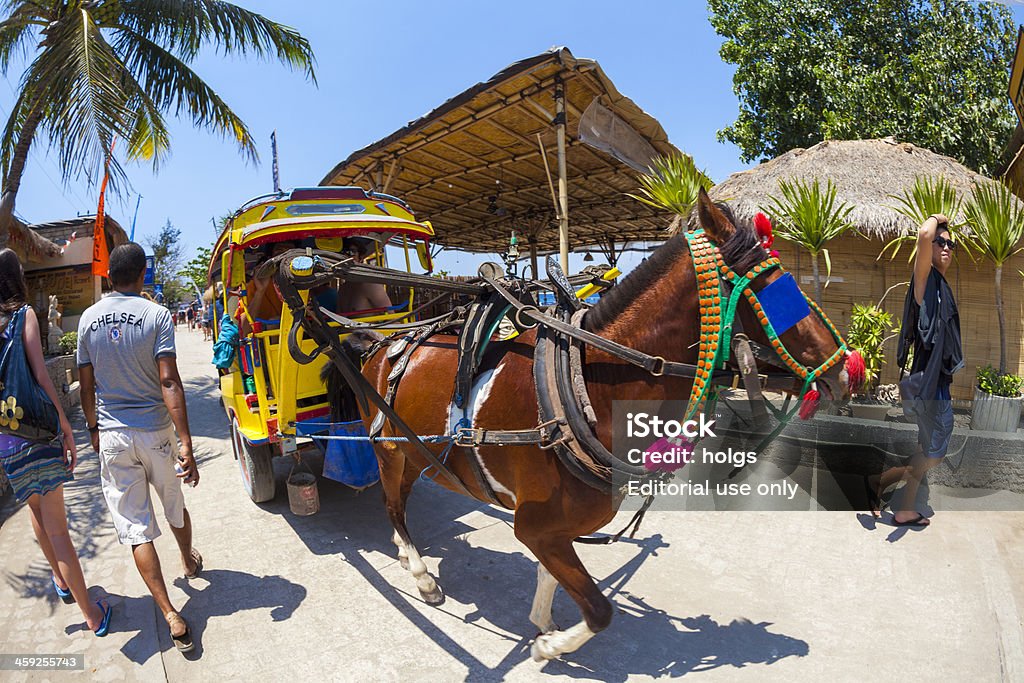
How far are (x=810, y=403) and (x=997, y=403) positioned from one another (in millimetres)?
4041

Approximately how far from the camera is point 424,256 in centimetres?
432

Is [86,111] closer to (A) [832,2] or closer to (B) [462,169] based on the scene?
(B) [462,169]

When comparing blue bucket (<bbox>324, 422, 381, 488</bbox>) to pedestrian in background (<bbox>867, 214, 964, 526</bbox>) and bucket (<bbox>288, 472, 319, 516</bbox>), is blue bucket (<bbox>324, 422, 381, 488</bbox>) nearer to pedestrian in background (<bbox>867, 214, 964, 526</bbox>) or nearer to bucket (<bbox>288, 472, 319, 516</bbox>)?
bucket (<bbox>288, 472, 319, 516</bbox>)

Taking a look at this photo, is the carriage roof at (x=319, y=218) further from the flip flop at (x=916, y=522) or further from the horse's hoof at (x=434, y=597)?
the flip flop at (x=916, y=522)

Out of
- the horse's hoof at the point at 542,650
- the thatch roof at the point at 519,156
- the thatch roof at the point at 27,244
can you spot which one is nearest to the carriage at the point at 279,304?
the horse's hoof at the point at 542,650

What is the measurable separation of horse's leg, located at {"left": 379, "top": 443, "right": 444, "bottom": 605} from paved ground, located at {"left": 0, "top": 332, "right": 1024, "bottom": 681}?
11 cm

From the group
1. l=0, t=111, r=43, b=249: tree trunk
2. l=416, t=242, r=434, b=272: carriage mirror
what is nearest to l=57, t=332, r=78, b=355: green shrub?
l=0, t=111, r=43, b=249: tree trunk

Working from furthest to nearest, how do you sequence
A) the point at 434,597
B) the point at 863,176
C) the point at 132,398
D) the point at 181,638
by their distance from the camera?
the point at 863,176
the point at 434,597
the point at 132,398
the point at 181,638

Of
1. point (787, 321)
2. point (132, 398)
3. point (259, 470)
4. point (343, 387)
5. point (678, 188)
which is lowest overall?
point (259, 470)

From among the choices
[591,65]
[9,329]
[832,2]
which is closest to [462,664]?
[9,329]

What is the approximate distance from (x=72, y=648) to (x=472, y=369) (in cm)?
251

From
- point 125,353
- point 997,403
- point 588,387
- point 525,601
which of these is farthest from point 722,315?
point 997,403

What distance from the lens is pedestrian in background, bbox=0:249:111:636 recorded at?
2.68m

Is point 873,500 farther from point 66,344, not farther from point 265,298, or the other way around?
point 66,344
